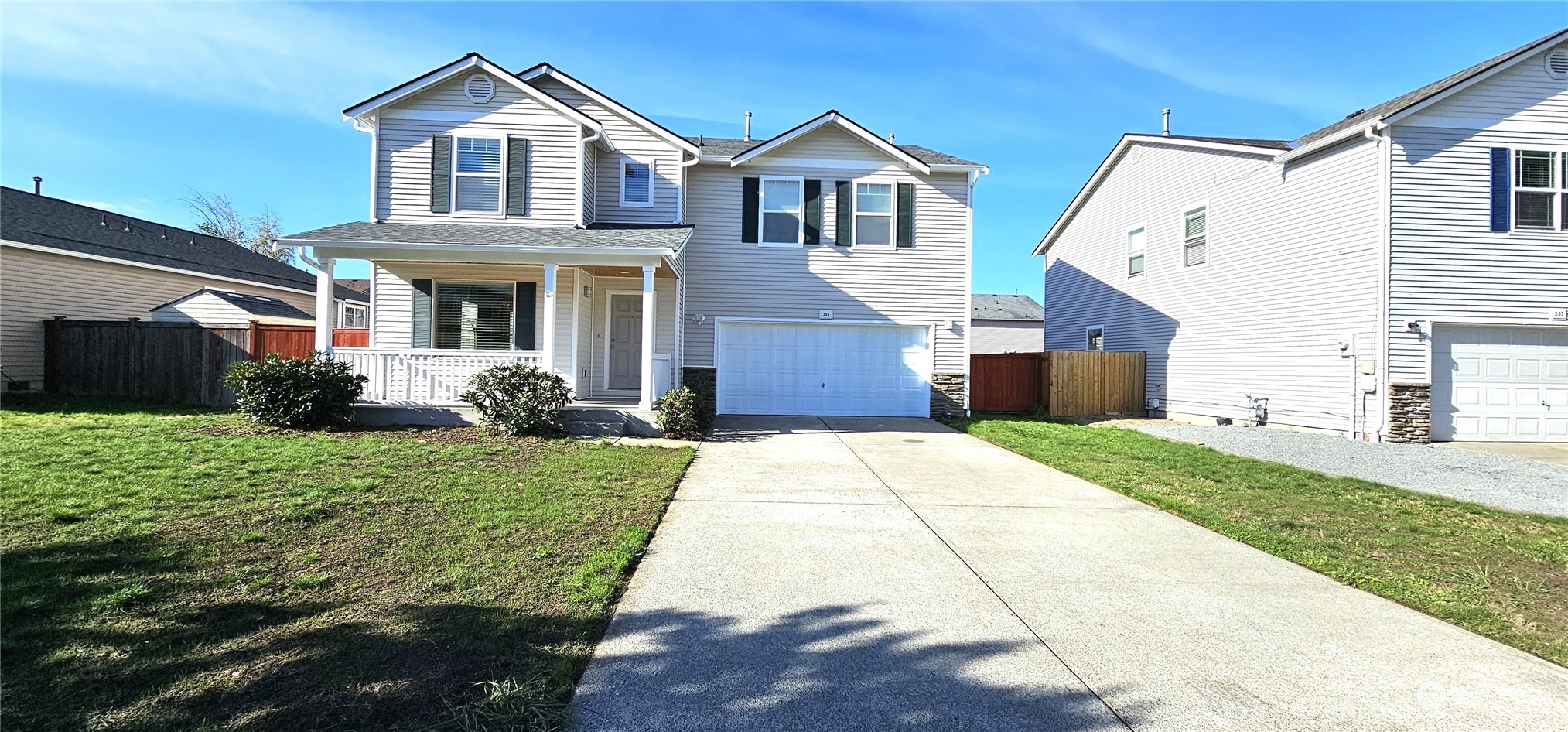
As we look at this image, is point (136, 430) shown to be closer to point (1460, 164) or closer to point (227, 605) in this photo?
point (227, 605)

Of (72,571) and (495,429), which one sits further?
(495,429)

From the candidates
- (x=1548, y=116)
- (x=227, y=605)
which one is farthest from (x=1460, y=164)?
(x=227, y=605)

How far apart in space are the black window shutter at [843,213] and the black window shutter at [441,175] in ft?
24.6

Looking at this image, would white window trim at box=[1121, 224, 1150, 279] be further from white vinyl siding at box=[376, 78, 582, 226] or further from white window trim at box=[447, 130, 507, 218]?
white window trim at box=[447, 130, 507, 218]

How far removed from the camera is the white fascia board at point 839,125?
47.9ft

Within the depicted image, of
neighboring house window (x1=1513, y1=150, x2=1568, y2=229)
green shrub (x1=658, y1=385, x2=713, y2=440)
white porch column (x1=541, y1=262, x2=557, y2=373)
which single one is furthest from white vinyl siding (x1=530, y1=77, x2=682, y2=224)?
neighboring house window (x1=1513, y1=150, x2=1568, y2=229)

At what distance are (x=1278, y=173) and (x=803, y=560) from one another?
46.1ft

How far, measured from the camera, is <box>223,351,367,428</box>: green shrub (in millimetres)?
10117

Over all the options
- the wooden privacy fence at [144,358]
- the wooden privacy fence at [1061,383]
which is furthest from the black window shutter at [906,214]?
the wooden privacy fence at [144,358]

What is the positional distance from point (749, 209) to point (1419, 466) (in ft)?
38.4

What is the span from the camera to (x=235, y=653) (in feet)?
10.4

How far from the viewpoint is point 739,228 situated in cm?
1502

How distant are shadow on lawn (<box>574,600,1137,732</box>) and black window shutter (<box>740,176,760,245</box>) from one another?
11.9 metres

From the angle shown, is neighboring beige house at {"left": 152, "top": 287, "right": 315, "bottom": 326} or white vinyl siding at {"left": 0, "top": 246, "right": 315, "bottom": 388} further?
neighboring beige house at {"left": 152, "top": 287, "right": 315, "bottom": 326}
